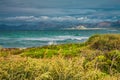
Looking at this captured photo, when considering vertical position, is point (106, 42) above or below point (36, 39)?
above

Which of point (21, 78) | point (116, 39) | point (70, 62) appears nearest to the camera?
point (21, 78)

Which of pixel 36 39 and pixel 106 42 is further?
pixel 36 39

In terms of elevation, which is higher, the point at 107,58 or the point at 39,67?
the point at 39,67

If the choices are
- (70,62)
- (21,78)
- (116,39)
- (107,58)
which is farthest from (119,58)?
(116,39)

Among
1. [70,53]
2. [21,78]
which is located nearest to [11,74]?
[21,78]

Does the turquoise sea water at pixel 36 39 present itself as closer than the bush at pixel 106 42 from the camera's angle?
No

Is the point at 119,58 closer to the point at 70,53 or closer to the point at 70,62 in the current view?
the point at 70,62

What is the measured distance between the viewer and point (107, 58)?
14.5m

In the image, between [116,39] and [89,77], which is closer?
[89,77]

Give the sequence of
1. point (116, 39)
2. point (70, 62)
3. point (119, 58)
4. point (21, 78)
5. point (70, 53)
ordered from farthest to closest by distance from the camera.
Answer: point (116, 39), point (70, 53), point (119, 58), point (70, 62), point (21, 78)

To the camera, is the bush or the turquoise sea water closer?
the bush

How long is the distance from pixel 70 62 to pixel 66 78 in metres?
0.51

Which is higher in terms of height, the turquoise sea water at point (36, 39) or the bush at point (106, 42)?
the bush at point (106, 42)

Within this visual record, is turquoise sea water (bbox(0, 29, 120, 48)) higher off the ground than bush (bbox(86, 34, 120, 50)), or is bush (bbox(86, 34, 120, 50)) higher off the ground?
bush (bbox(86, 34, 120, 50))
